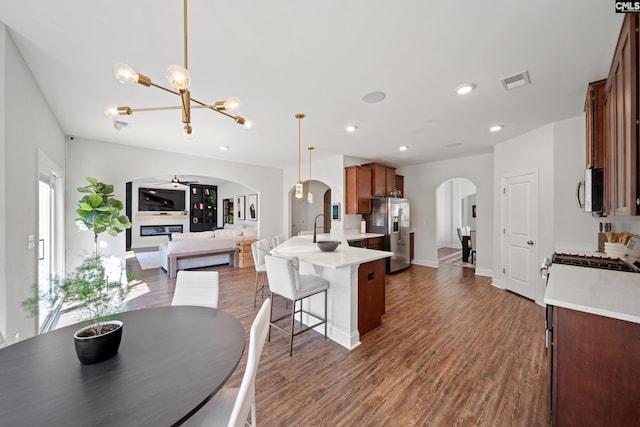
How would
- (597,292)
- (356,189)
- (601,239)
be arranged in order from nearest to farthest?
(597,292)
(601,239)
(356,189)

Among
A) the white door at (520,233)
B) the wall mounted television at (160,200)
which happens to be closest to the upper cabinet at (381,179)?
the white door at (520,233)

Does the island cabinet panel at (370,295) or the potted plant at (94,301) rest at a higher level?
the potted plant at (94,301)

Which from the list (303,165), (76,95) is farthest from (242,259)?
(76,95)

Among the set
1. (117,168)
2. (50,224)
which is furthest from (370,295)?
(117,168)

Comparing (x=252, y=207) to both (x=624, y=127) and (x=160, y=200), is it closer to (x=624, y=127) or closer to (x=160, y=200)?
(x=160, y=200)

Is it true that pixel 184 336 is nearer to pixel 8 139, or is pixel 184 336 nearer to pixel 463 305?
pixel 8 139

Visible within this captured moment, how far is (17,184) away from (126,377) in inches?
81.4

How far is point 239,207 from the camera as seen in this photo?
9.41 m

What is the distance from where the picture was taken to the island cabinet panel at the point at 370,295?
263 cm

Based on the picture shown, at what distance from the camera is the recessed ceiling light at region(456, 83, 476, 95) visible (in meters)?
2.34

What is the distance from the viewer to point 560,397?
1305mm

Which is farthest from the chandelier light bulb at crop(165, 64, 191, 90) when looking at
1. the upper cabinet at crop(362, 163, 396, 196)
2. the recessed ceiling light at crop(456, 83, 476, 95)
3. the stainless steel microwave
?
the upper cabinet at crop(362, 163, 396, 196)

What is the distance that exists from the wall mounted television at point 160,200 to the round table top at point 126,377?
973 centimetres

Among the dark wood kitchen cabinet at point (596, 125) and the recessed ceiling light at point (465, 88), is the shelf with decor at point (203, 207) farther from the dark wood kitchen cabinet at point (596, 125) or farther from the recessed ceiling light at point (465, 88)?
the dark wood kitchen cabinet at point (596, 125)
